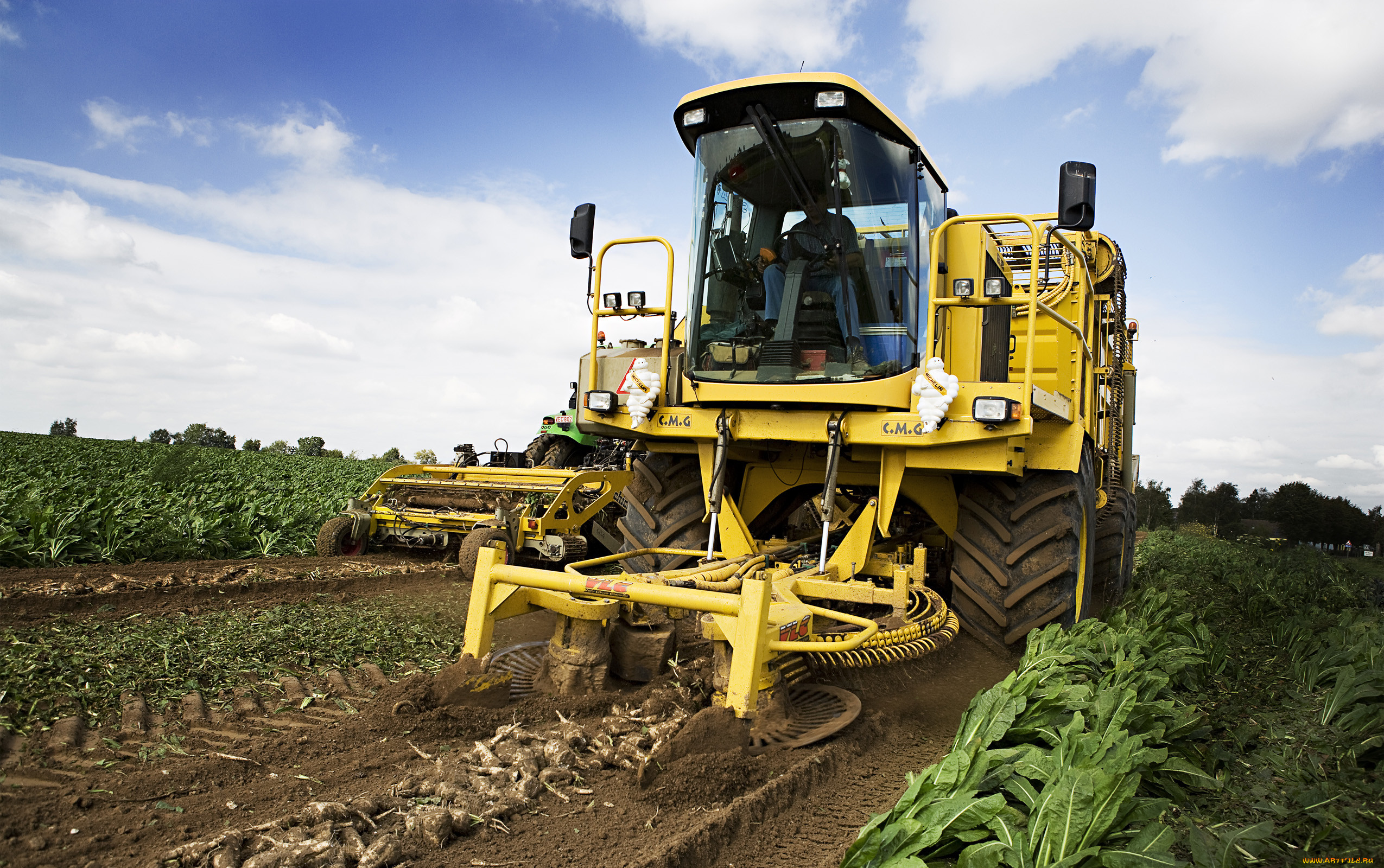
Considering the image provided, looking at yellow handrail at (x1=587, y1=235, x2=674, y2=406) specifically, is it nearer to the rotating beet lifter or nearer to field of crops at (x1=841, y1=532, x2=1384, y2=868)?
the rotating beet lifter

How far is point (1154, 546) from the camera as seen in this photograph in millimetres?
16031

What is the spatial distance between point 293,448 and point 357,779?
124 ft

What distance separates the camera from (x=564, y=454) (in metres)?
12.4

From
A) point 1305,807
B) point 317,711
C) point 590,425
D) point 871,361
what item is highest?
point 871,361

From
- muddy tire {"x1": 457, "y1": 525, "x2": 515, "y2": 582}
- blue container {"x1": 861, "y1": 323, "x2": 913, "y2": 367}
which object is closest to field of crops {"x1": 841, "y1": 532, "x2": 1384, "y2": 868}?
blue container {"x1": 861, "y1": 323, "x2": 913, "y2": 367}

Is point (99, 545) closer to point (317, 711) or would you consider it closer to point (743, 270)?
point (317, 711)

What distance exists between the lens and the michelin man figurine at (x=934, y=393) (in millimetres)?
4480

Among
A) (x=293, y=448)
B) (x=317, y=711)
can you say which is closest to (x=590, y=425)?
(x=317, y=711)

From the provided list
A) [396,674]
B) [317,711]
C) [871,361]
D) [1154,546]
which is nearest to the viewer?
[317,711]

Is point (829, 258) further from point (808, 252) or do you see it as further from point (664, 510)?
point (664, 510)

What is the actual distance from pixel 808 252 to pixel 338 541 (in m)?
5.61

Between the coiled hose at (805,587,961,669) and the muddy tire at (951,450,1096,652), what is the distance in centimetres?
74

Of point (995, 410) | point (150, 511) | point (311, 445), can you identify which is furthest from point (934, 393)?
point (311, 445)

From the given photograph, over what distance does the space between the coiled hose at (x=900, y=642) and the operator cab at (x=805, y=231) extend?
1.45 meters
